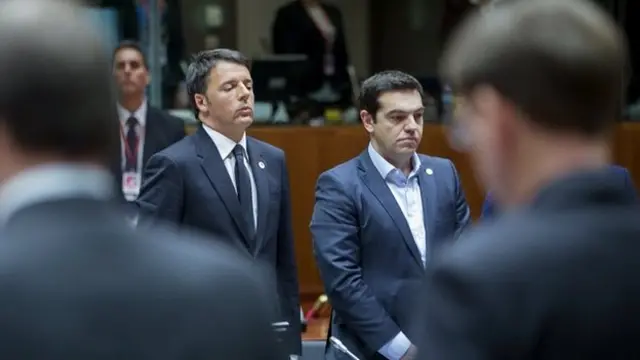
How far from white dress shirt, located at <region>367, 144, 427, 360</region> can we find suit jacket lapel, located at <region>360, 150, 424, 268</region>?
0.02 metres

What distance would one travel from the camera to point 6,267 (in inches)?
47.5

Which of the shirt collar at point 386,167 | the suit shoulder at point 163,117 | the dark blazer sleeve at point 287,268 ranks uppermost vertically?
the suit shoulder at point 163,117

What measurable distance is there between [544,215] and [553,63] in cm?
17

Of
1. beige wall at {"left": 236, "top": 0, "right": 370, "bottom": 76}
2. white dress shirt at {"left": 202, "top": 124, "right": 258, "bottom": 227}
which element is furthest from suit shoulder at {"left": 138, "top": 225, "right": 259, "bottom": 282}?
beige wall at {"left": 236, "top": 0, "right": 370, "bottom": 76}

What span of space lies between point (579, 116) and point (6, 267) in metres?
0.63

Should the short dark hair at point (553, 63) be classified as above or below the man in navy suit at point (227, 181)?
above

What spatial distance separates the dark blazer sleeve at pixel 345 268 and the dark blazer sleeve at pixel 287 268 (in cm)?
24

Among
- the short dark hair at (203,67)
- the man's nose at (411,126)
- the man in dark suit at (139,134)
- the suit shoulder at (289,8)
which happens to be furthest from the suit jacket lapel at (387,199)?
the suit shoulder at (289,8)

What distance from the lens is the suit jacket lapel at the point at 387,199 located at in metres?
3.40

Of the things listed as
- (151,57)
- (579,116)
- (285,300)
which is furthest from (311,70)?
(579,116)

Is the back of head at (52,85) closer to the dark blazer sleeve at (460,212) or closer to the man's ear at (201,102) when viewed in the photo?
the dark blazer sleeve at (460,212)

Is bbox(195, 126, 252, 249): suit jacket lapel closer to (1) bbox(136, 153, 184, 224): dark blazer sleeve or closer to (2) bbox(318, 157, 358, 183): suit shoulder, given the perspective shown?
(1) bbox(136, 153, 184, 224): dark blazer sleeve

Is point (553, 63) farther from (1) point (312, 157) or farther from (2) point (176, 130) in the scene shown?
(1) point (312, 157)

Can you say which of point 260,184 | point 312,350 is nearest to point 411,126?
point 260,184
